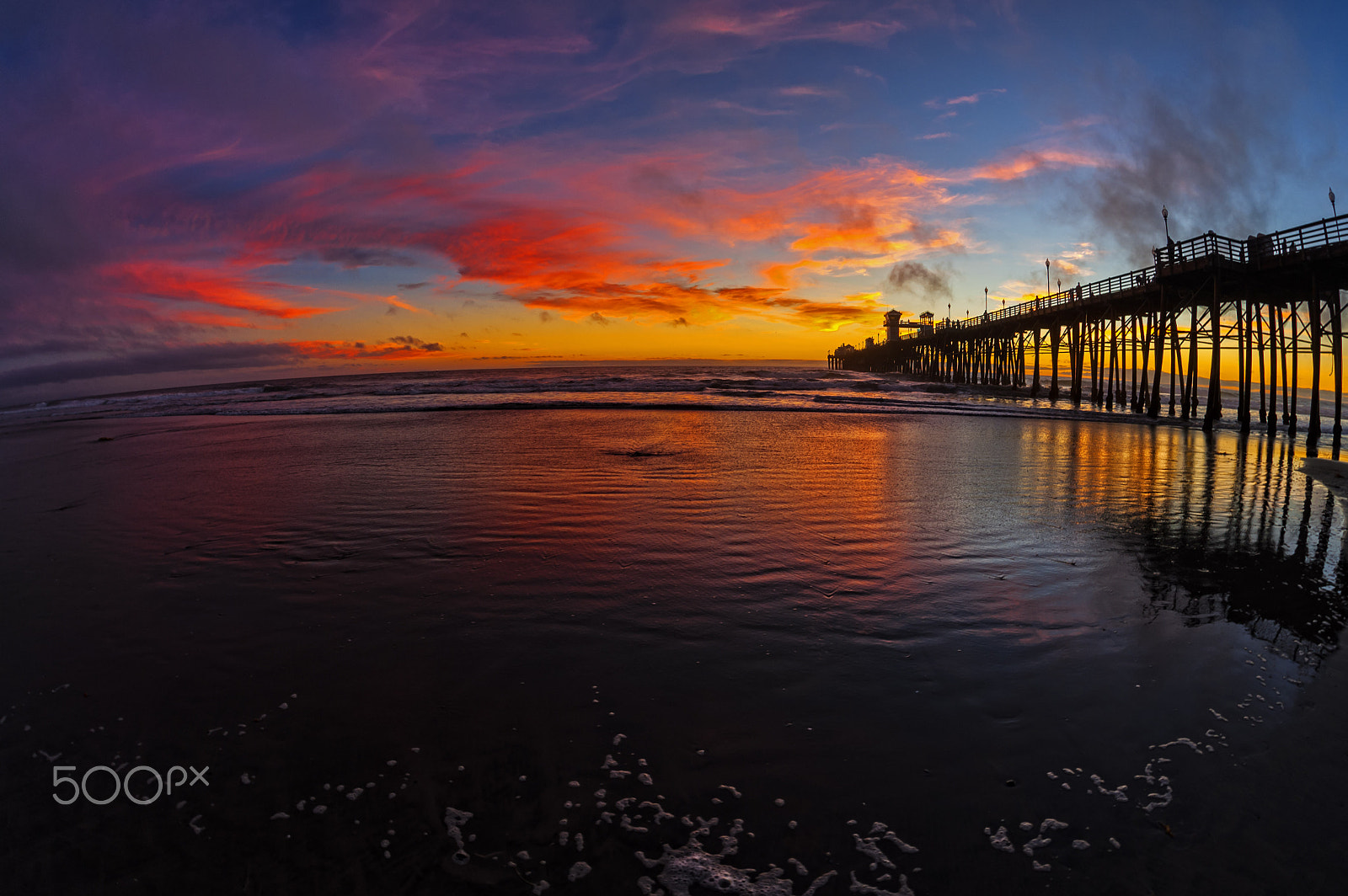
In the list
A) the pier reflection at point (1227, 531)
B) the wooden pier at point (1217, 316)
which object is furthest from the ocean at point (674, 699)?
the wooden pier at point (1217, 316)

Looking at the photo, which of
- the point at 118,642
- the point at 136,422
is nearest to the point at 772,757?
the point at 118,642

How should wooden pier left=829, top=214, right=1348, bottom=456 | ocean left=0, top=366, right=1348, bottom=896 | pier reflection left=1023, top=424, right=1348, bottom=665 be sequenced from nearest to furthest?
ocean left=0, top=366, right=1348, bottom=896
pier reflection left=1023, top=424, right=1348, bottom=665
wooden pier left=829, top=214, right=1348, bottom=456

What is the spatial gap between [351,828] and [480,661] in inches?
60.6

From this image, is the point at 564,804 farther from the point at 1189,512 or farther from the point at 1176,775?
the point at 1189,512

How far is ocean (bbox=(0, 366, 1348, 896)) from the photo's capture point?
271cm

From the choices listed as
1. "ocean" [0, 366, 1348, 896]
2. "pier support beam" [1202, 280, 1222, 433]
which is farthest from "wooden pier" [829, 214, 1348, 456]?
"ocean" [0, 366, 1348, 896]

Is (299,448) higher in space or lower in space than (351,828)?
higher

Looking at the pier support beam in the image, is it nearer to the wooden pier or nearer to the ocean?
the wooden pier

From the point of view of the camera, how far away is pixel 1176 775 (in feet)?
10.4

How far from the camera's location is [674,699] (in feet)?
12.6

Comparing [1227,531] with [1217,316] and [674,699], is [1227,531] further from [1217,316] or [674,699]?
[1217,316]

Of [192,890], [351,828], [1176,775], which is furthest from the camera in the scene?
[1176,775]

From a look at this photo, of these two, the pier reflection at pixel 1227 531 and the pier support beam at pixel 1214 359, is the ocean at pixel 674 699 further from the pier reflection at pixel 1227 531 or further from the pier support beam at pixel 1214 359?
the pier support beam at pixel 1214 359

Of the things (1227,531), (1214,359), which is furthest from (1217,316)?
(1227,531)
